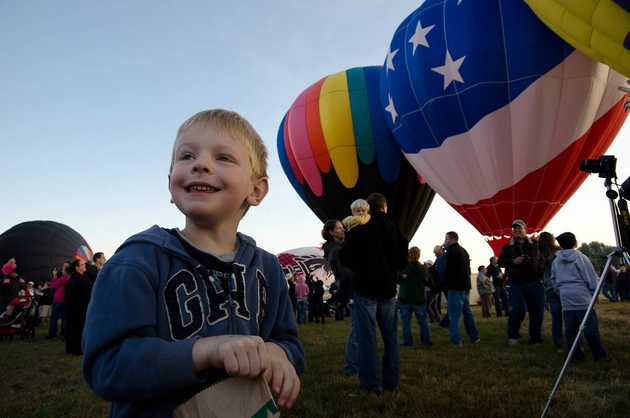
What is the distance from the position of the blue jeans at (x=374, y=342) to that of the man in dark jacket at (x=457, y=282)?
2868 mm

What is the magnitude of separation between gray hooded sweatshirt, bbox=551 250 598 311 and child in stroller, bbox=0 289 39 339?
10.4 metres

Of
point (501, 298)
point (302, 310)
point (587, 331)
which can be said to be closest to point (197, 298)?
point (587, 331)

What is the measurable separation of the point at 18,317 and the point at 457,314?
9.14 metres

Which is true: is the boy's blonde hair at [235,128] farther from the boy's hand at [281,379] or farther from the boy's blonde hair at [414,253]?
the boy's blonde hair at [414,253]

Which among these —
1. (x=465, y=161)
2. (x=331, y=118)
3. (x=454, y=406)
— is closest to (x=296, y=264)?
(x=331, y=118)

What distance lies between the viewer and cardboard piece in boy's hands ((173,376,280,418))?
575mm

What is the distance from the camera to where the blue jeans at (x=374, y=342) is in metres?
3.65

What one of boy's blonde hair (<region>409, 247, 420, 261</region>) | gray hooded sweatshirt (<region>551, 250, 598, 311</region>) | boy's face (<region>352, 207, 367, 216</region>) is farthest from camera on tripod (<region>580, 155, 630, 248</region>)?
boy's blonde hair (<region>409, 247, 420, 261</region>)

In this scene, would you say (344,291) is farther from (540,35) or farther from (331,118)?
(331,118)

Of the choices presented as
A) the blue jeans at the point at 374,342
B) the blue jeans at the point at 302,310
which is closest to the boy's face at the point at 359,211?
the blue jeans at the point at 374,342

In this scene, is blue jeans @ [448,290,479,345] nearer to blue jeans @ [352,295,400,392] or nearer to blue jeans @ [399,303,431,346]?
blue jeans @ [399,303,431,346]

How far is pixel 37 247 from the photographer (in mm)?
22203

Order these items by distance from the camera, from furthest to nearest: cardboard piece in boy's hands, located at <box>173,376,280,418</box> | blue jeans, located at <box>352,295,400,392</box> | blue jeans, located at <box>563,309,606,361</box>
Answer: blue jeans, located at <box>563,309,606,361</box>
blue jeans, located at <box>352,295,400,392</box>
cardboard piece in boy's hands, located at <box>173,376,280,418</box>

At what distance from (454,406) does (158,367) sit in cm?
303
